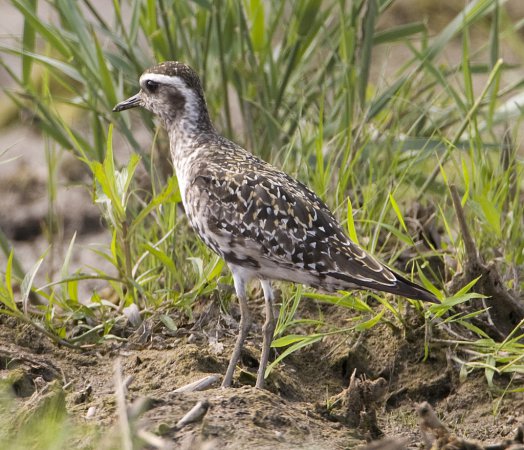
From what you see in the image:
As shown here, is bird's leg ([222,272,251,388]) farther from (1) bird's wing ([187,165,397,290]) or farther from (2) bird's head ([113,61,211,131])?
(2) bird's head ([113,61,211,131])

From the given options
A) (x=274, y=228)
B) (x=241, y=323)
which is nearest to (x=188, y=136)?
(x=274, y=228)

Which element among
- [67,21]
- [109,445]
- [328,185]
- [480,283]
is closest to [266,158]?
[328,185]

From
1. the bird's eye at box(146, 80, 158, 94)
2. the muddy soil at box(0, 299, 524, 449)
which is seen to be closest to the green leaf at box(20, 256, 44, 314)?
the muddy soil at box(0, 299, 524, 449)

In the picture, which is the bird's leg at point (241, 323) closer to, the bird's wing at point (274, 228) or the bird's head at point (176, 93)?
the bird's wing at point (274, 228)

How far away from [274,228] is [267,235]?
43mm

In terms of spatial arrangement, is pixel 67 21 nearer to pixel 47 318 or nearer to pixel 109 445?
pixel 47 318

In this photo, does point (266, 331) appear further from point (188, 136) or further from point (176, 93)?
point (176, 93)

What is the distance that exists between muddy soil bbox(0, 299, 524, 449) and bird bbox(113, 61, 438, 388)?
8.8 inches

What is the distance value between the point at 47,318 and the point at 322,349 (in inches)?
50.6

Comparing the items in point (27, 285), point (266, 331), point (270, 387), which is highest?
point (27, 285)

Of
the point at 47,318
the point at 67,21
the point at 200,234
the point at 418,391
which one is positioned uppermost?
the point at 67,21

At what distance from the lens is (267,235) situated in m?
5.04

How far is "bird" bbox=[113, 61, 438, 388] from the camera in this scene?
4949 millimetres

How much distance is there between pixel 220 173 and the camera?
5.24 meters
